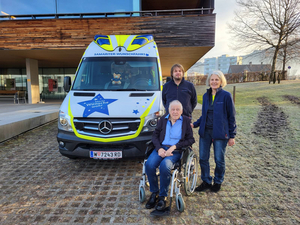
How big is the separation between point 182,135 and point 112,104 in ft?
4.82

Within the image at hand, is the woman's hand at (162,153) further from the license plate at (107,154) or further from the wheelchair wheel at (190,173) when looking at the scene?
the license plate at (107,154)

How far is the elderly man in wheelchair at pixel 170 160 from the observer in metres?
2.77

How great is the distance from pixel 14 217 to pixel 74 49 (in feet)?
35.4

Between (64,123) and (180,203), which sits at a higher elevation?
(64,123)

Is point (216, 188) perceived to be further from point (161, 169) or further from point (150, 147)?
point (150, 147)

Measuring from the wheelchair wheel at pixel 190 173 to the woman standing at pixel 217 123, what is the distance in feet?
0.64

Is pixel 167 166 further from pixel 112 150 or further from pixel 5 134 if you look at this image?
pixel 5 134

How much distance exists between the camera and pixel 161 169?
2.78 metres

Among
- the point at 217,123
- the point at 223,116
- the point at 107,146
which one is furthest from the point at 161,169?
the point at 107,146

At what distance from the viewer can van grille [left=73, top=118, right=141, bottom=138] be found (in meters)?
3.65

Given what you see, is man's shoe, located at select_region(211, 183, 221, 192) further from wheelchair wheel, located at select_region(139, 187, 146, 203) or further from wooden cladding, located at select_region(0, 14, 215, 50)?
wooden cladding, located at select_region(0, 14, 215, 50)

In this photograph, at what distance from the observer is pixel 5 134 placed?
6.25 meters

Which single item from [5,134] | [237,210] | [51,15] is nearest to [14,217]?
[237,210]

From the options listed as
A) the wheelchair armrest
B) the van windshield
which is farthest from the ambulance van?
the wheelchair armrest
